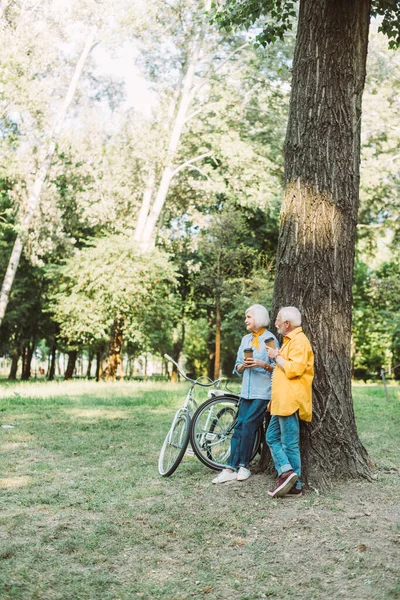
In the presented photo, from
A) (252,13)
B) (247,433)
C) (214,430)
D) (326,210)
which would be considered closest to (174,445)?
(214,430)

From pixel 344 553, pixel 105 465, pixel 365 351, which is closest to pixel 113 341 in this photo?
pixel 105 465

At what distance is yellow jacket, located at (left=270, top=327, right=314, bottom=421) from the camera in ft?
18.1

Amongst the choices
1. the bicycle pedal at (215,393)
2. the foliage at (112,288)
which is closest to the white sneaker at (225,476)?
the bicycle pedal at (215,393)

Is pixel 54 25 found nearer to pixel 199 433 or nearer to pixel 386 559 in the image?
pixel 199 433

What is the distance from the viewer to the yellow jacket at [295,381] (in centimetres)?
551

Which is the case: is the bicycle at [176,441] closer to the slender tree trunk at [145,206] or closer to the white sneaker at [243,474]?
the white sneaker at [243,474]

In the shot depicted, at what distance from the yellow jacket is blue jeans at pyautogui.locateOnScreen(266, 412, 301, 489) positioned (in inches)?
3.6

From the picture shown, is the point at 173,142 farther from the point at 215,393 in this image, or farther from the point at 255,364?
the point at 255,364

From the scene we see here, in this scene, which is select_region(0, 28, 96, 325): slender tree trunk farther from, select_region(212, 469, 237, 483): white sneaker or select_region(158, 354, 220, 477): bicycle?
select_region(212, 469, 237, 483): white sneaker

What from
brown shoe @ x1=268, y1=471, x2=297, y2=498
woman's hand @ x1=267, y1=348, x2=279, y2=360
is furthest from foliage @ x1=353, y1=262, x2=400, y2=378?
brown shoe @ x1=268, y1=471, x2=297, y2=498

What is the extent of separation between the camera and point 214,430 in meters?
6.86

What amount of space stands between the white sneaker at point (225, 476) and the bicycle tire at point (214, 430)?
1.80 feet

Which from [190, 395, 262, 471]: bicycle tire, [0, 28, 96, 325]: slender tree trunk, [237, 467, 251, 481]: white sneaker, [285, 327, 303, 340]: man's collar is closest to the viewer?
[285, 327, 303, 340]: man's collar

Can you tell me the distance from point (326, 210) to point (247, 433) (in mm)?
2375
